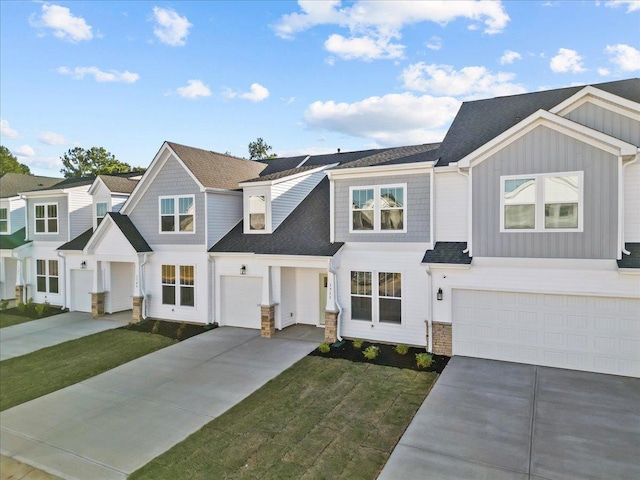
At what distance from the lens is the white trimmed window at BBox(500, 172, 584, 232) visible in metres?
9.49

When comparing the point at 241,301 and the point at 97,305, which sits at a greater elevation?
the point at 241,301

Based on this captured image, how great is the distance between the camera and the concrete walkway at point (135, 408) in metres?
6.78

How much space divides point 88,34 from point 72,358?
12.2m

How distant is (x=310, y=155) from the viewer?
20.6 meters

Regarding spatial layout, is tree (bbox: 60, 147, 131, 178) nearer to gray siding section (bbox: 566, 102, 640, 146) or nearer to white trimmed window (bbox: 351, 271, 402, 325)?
white trimmed window (bbox: 351, 271, 402, 325)

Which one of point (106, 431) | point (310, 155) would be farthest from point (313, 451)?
point (310, 155)

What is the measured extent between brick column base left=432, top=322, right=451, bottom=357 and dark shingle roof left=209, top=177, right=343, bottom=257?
12.5ft

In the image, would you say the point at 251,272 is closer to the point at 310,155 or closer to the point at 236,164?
the point at 236,164

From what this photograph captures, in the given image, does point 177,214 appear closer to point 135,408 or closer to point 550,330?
point 135,408

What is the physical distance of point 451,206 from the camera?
1148 cm

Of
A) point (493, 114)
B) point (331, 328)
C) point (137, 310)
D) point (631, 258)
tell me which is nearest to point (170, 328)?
point (137, 310)

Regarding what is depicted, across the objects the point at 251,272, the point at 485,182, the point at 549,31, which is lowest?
the point at 251,272

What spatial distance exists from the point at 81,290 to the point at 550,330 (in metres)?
19.4

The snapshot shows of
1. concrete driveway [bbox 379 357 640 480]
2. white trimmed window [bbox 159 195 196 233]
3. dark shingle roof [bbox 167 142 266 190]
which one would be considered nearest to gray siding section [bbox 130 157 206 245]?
white trimmed window [bbox 159 195 196 233]
